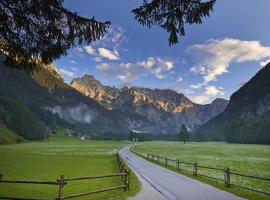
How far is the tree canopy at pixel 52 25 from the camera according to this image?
34.1ft

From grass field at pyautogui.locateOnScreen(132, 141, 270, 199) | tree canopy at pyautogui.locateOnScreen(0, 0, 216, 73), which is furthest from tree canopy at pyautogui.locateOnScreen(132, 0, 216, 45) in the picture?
grass field at pyautogui.locateOnScreen(132, 141, 270, 199)

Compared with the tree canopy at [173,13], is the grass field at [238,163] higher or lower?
lower

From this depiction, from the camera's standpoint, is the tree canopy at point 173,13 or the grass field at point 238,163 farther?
the grass field at point 238,163

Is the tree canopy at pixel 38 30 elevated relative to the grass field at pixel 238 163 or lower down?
elevated

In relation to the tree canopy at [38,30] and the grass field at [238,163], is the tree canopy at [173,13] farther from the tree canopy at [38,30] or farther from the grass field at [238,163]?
the grass field at [238,163]

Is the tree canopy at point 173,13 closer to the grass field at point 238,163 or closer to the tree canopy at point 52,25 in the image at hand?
the tree canopy at point 52,25

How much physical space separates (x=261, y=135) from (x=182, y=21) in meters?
194

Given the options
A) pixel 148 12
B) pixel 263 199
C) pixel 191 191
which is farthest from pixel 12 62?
pixel 263 199

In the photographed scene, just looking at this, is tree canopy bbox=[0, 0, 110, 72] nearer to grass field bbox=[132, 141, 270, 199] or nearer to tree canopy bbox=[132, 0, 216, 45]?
tree canopy bbox=[132, 0, 216, 45]

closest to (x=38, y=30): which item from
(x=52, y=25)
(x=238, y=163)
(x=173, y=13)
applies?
(x=52, y=25)

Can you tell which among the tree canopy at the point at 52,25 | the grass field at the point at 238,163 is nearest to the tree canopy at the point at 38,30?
the tree canopy at the point at 52,25

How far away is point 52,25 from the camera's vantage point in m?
12.5

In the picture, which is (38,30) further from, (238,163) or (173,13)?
(238,163)

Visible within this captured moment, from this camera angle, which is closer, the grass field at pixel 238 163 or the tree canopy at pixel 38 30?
the tree canopy at pixel 38 30
